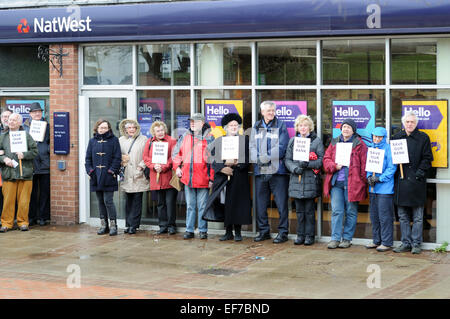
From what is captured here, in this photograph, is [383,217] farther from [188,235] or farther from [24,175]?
[24,175]

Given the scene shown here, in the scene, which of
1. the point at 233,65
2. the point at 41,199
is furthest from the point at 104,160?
the point at 233,65

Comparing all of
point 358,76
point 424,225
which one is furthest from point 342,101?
point 424,225

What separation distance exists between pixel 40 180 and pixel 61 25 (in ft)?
8.89

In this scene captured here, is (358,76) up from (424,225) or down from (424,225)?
up

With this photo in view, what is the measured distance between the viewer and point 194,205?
1249 centimetres

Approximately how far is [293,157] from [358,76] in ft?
5.04

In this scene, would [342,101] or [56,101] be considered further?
[56,101]

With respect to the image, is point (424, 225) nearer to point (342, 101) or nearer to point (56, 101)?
point (342, 101)

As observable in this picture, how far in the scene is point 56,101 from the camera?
1379cm

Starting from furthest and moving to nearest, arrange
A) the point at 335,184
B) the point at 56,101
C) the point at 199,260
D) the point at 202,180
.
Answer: the point at 56,101
the point at 202,180
the point at 335,184
the point at 199,260

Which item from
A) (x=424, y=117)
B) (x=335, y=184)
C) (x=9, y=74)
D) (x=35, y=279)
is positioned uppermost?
(x=9, y=74)

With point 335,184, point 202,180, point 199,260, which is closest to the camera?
point 199,260

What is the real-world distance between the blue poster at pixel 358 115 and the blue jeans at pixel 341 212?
32.6 inches

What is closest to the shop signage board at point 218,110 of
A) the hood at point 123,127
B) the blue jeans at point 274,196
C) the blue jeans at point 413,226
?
the blue jeans at point 274,196
